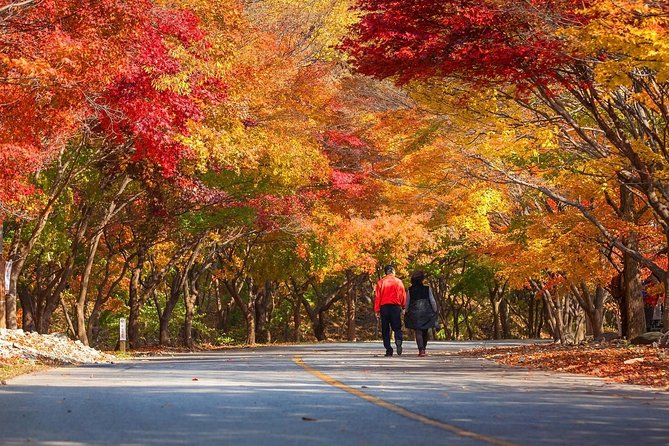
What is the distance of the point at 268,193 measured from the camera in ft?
121

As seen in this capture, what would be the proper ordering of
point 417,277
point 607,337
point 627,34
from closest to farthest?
point 627,34 → point 417,277 → point 607,337

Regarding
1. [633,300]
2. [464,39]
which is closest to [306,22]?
[633,300]

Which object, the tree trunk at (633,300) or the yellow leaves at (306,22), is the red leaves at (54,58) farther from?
the yellow leaves at (306,22)

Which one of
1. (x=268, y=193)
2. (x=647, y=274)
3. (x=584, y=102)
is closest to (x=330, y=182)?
(x=268, y=193)

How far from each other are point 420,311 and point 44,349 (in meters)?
7.83

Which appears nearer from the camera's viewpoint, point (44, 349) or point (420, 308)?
point (420, 308)

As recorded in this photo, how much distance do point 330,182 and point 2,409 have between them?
3322 centimetres

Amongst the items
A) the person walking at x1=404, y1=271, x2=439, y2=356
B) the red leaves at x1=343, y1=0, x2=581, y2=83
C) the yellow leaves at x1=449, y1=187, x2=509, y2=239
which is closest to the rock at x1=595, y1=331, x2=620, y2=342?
the yellow leaves at x1=449, y1=187, x2=509, y2=239

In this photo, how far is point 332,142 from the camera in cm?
4522

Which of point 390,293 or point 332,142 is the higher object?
point 332,142

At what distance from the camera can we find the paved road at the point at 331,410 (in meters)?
9.46

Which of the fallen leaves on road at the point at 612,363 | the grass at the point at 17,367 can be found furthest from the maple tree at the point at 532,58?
the grass at the point at 17,367

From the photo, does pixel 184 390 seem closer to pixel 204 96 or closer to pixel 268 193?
pixel 204 96

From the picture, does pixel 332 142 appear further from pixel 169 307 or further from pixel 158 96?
pixel 158 96
